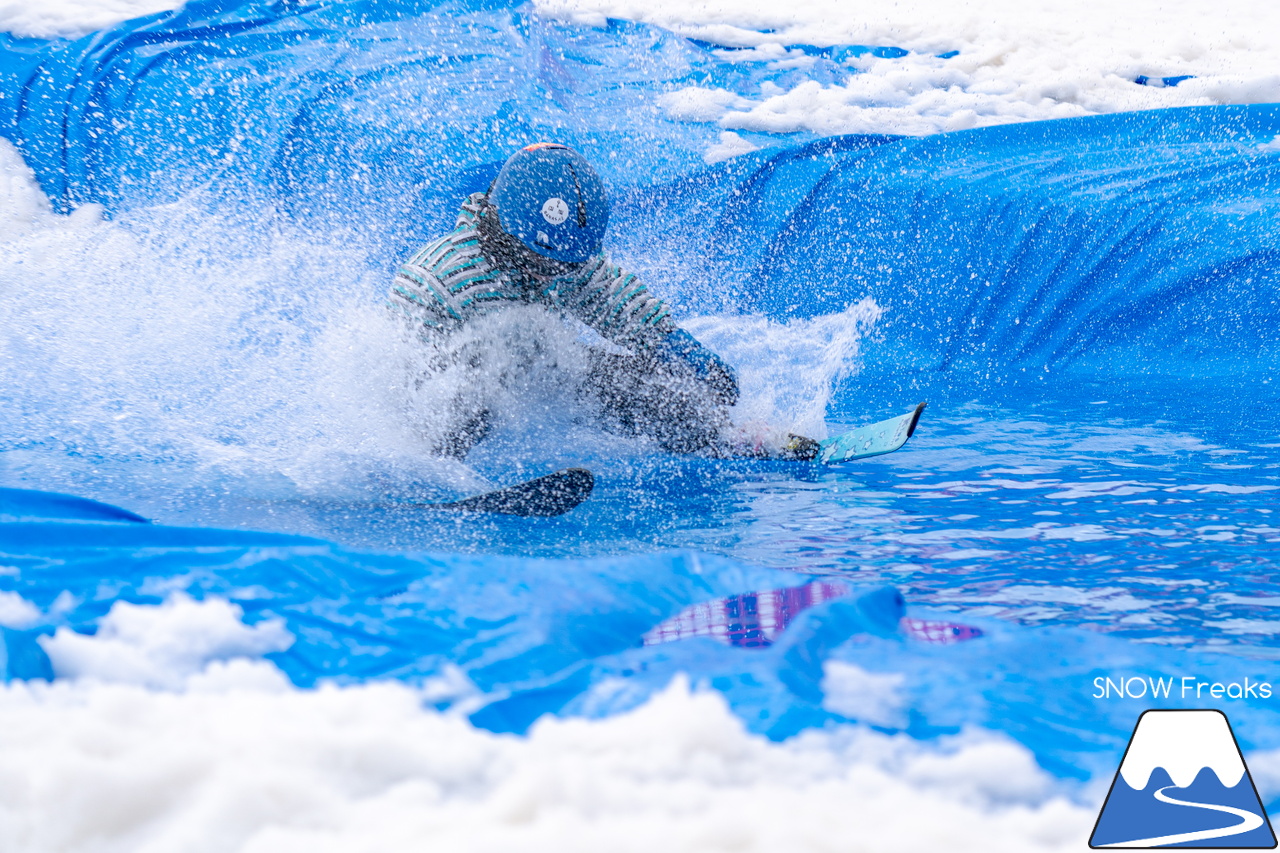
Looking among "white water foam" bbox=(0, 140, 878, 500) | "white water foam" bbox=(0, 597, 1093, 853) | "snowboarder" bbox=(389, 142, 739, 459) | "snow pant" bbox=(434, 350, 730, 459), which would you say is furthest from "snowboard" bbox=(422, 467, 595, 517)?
"white water foam" bbox=(0, 597, 1093, 853)

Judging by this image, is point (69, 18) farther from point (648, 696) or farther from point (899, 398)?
point (648, 696)

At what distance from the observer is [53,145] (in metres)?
4.75

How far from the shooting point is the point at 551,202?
96.1 inches

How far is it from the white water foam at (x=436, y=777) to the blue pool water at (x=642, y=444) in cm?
7

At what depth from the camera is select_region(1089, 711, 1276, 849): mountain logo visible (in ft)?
3.36

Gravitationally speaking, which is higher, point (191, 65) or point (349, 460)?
point (191, 65)

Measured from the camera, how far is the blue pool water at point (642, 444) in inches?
56.4

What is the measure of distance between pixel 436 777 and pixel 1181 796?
801 mm

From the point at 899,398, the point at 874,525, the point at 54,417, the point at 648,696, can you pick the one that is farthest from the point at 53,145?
the point at 648,696

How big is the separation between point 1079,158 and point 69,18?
16.4 feet

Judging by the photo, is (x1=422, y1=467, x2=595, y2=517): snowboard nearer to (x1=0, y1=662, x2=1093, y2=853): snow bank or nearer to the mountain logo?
(x1=0, y1=662, x2=1093, y2=853): snow bank

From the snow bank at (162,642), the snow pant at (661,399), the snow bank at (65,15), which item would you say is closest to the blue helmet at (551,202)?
the snow pant at (661,399)

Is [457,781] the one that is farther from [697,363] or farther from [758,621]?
[697,363]

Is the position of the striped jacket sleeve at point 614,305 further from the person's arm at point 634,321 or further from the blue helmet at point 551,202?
the blue helmet at point 551,202
